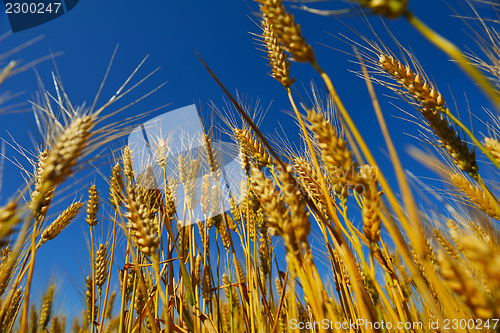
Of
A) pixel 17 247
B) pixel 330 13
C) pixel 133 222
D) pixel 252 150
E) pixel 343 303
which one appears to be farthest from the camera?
pixel 252 150

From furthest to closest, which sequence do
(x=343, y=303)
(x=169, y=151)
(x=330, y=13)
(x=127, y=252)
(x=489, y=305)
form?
(x=169, y=151)
(x=127, y=252)
(x=343, y=303)
(x=330, y=13)
(x=489, y=305)

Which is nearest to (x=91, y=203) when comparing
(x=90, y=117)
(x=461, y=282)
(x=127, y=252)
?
(x=127, y=252)

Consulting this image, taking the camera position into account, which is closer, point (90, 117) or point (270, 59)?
point (90, 117)

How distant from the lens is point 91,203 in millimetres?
2371

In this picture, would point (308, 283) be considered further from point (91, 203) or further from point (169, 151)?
point (91, 203)

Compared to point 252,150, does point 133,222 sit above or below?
below

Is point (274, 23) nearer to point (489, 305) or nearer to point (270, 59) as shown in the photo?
point (270, 59)

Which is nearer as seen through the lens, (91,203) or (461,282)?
(461,282)

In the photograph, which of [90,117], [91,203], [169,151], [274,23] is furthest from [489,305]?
[91,203]

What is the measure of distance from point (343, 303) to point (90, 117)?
167cm

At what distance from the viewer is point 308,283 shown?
0.69 meters

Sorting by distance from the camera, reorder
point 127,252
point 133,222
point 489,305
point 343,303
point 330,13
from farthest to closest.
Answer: point 127,252, point 343,303, point 133,222, point 330,13, point 489,305

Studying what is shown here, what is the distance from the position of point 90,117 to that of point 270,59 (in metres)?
1.00

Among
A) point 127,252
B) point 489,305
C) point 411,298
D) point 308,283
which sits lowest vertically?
point 411,298
